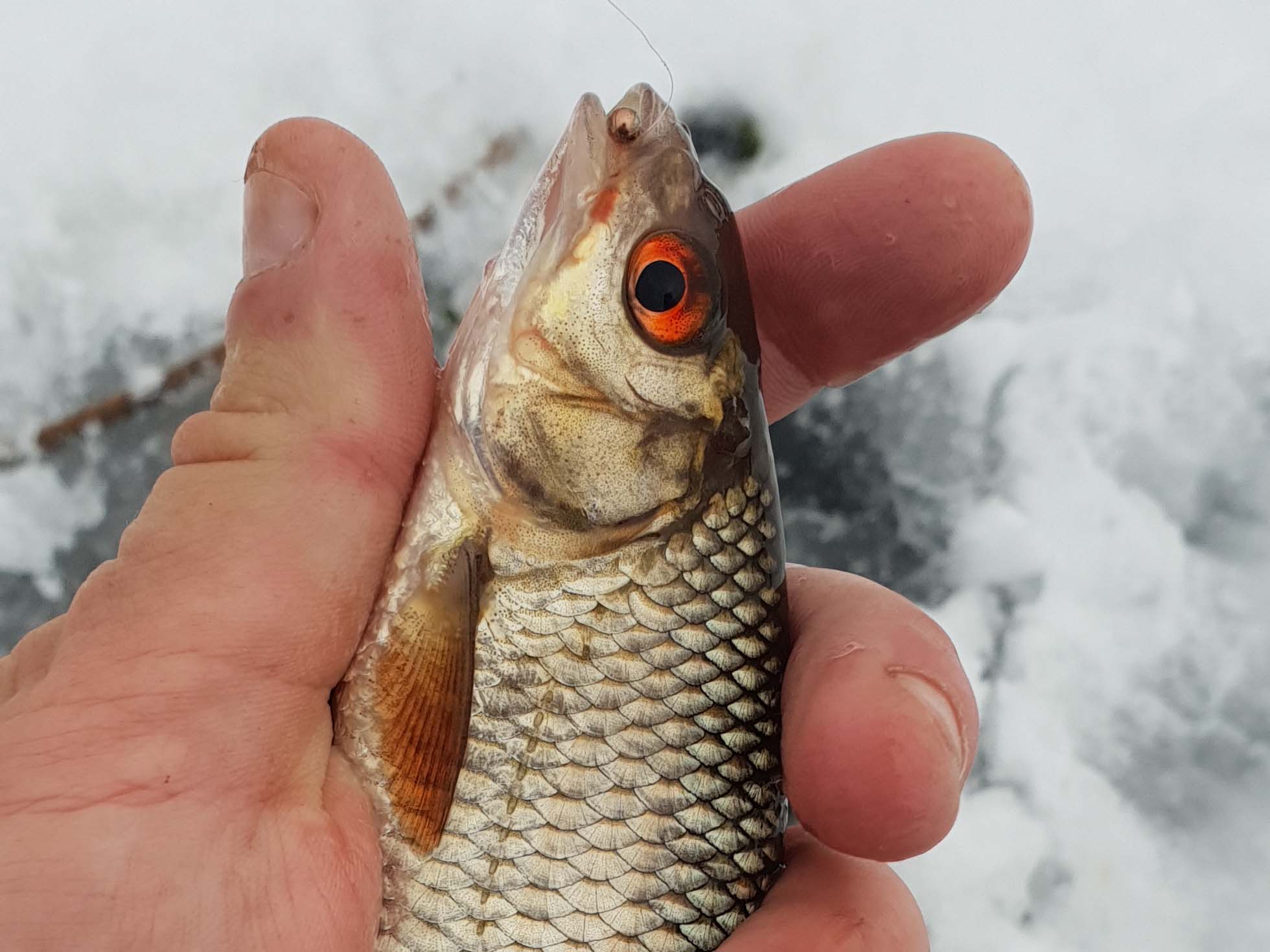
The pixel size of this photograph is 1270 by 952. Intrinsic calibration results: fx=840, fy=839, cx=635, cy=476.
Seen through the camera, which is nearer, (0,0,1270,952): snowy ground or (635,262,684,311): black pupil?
(635,262,684,311): black pupil

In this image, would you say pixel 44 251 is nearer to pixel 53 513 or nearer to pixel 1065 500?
pixel 53 513

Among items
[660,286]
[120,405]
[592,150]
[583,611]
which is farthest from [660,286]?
[120,405]

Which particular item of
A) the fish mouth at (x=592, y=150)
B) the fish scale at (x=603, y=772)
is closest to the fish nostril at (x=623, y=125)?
the fish mouth at (x=592, y=150)

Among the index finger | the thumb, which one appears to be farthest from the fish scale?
the index finger

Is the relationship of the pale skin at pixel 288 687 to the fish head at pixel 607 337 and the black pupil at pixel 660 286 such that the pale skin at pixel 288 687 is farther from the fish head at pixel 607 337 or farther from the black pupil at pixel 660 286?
the black pupil at pixel 660 286

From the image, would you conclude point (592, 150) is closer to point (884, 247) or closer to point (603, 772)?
point (884, 247)

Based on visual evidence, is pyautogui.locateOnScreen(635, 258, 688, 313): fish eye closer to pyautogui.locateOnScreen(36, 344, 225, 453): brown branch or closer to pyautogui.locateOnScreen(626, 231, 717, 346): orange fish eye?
pyautogui.locateOnScreen(626, 231, 717, 346): orange fish eye

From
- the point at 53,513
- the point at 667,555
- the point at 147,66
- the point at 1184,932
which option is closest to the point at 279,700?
the point at 667,555
